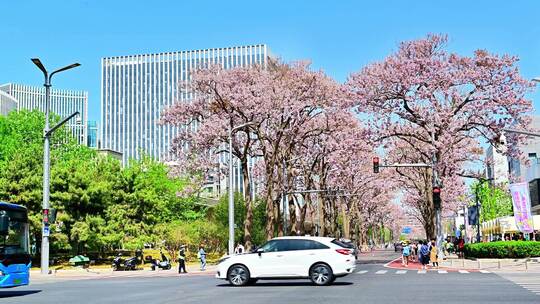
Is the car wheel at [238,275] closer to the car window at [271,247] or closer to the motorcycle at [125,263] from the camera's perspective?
the car window at [271,247]

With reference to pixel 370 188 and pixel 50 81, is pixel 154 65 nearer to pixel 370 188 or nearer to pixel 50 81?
pixel 370 188

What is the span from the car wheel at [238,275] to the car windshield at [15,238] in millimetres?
6653

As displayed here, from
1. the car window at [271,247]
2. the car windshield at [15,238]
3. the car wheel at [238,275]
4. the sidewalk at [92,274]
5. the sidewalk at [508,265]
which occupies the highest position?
the car windshield at [15,238]

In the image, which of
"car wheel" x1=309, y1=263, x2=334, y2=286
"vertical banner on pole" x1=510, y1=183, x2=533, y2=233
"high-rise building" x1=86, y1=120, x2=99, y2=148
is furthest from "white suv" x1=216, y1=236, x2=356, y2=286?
"high-rise building" x1=86, y1=120, x2=99, y2=148

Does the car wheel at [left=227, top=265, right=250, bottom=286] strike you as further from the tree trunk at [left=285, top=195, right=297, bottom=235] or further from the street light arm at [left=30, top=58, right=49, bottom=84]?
the tree trunk at [left=285, top=195, right=297, bottom=235]

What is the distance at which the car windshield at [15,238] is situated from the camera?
1972 centimetres

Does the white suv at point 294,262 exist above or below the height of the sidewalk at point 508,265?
above

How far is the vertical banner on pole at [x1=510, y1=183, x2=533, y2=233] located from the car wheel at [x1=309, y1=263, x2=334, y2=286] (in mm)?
22910

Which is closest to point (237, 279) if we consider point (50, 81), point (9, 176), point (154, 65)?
point (50, 81)

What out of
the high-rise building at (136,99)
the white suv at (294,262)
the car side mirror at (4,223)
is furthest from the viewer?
the high-rise building at (136,99)

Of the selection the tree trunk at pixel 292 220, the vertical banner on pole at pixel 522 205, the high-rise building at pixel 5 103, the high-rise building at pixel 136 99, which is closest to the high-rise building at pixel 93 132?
the high-rise building at pixel 136 99

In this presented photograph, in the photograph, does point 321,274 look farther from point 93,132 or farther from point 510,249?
point 93,132

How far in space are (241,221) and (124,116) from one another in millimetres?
113703

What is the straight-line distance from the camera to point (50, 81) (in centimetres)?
3406
